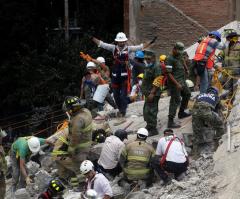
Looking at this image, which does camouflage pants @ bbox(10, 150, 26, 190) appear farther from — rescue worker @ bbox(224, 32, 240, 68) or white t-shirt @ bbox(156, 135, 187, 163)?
rescue worker @ bbox(224, 32, 240, 68)

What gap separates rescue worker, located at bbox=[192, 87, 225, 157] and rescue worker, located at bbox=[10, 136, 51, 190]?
3.18 meters

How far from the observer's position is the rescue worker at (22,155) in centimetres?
1326

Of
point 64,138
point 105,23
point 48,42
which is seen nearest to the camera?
point 64,138

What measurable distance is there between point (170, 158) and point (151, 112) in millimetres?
1976

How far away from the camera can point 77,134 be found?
12484 millimetres

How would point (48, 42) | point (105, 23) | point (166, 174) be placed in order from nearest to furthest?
point (166, 174), point (48, 42), point (105, 23)

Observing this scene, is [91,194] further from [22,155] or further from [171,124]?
[171,124]

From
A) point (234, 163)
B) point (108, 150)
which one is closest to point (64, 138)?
point (108, 150)

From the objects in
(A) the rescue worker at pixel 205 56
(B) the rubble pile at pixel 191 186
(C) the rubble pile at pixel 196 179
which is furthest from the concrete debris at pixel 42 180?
(A) the rescue worker at pixel 205 56

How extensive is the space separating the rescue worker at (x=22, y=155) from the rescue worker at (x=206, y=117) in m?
3.18

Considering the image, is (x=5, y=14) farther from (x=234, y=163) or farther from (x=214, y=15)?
(x=234, y=163)

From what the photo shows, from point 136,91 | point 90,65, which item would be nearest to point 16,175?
point 90,65

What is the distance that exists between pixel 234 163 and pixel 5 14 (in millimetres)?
19422

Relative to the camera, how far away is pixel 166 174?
1195 cm
